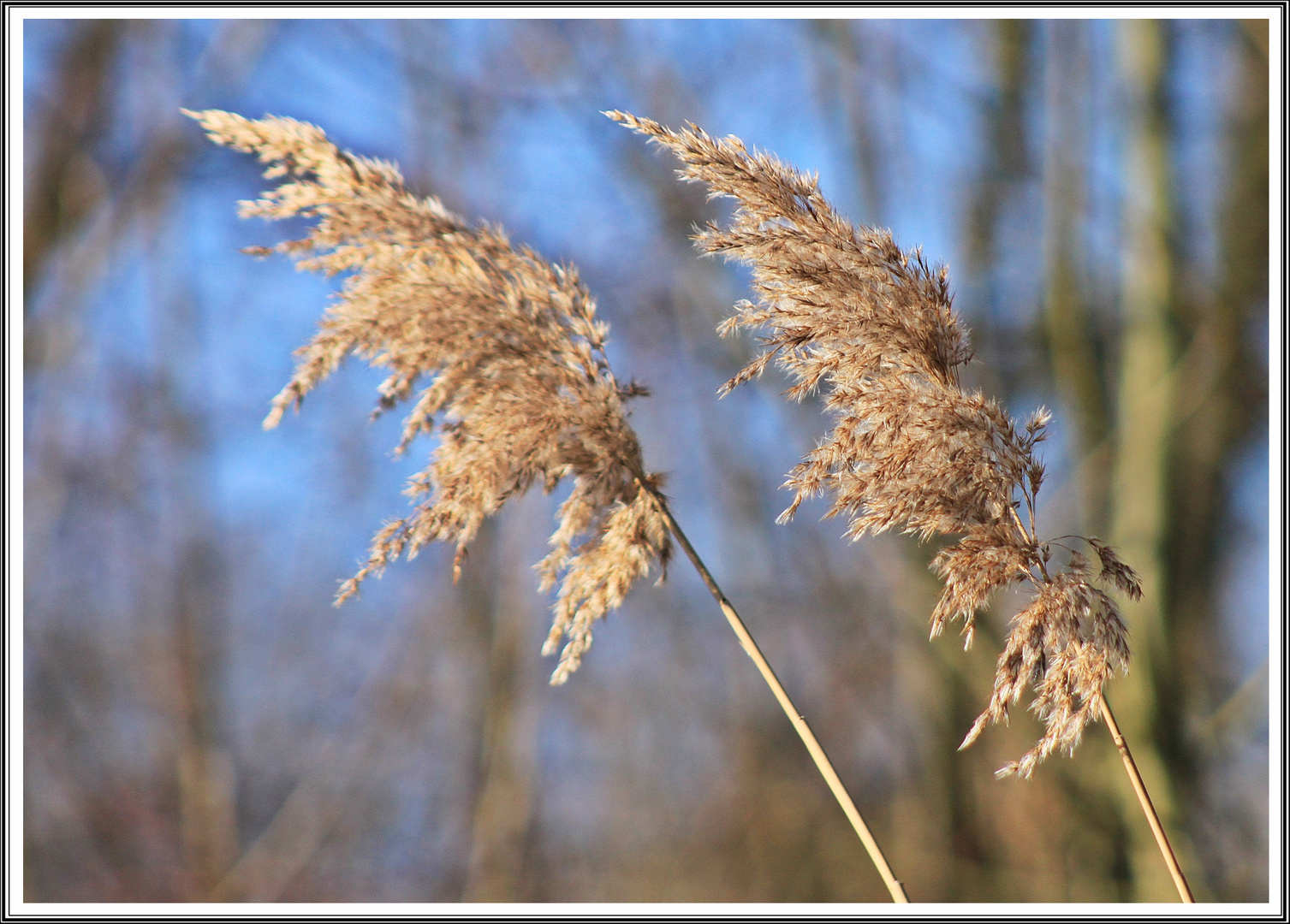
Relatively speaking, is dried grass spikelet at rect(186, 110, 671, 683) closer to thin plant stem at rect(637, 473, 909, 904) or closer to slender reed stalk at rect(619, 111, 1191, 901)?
thin plant stem at rect(637, 473, 909, 904)

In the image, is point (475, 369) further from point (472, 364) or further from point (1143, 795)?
point (1143, 795)

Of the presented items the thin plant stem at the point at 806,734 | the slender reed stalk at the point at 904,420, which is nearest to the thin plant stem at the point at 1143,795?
the slender reed stalk at the point at 904,420

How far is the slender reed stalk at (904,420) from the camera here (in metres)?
1.03

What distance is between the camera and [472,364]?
1174 millimetres

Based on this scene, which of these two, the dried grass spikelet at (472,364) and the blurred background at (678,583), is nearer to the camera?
the dried grass spikelet at (472,364)

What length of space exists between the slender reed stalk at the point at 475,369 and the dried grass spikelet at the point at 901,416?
0.24 m

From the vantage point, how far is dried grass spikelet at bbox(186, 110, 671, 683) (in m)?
1.10

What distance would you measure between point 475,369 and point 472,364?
17 mm

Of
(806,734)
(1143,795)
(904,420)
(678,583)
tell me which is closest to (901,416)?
(904,420)

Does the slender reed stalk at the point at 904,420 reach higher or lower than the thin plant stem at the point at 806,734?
higher

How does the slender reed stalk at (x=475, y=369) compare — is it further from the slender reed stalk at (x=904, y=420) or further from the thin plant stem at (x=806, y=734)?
the slender reed stalk at (x=904, y=420)

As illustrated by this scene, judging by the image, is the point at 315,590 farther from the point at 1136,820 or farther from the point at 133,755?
the point at 1136,820

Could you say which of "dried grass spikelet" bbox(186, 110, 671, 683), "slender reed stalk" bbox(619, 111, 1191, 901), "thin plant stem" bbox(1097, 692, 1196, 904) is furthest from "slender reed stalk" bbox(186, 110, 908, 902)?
"thin plant stem" bbox(1097, 692, 1196, 904)

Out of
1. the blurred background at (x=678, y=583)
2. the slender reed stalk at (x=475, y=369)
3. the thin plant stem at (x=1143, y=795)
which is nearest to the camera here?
the thin plant stem at (x=1143, y=795)
